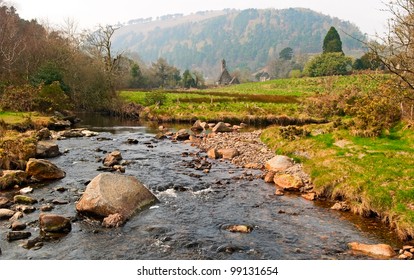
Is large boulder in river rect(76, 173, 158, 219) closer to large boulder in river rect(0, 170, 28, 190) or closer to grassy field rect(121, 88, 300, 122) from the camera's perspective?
large boulder in river rect(0, 170, 28, 190)

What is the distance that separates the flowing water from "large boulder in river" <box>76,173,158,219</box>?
17.9 inches

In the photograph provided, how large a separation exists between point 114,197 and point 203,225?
12.4ft

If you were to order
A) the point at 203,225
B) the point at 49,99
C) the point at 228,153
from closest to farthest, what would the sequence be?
the point at 203,225, the point at 228,153, the point at 49,99

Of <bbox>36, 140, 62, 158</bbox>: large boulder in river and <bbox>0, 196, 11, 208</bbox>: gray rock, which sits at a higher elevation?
<bbox>36, 140, 62, 158</bbox>: large boulder in river

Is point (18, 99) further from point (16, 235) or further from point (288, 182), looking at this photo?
point (288, 182)

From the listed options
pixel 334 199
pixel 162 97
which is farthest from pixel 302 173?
pixel 162 97

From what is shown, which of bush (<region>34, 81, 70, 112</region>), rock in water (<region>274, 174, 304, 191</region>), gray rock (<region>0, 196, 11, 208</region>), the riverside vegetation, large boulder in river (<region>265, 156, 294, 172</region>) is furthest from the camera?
bush (<region>34, 81, 70, 112</region>)

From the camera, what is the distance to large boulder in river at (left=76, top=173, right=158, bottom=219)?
45.5 feet

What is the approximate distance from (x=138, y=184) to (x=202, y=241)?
4.74 m

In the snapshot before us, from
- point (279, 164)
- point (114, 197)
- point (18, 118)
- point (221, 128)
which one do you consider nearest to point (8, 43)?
point (18, 118)

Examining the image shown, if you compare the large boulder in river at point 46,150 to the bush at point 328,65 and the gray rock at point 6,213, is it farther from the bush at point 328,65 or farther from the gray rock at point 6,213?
the bush at point 328,65

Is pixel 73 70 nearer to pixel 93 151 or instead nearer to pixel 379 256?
pixel 93 151

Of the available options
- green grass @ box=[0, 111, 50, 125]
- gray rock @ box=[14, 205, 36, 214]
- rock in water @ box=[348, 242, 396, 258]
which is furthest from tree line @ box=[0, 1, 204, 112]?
rock in water @ box=[348, 242, 396, 258]

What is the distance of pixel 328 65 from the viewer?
281 ft
